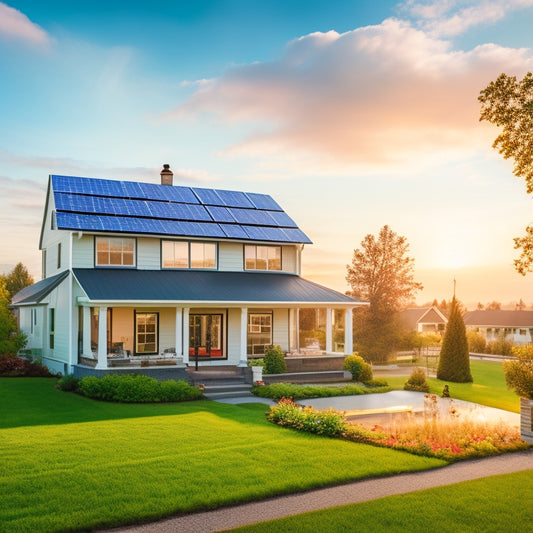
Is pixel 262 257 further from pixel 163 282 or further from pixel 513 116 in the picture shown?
pixel 513 116

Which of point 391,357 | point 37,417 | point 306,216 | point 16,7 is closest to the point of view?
point 37,417

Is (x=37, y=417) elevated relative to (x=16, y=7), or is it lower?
lower

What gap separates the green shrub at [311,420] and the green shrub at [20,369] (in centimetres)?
1370

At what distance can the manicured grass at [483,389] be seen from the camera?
2067cm

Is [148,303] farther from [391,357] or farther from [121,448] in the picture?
[391,357]

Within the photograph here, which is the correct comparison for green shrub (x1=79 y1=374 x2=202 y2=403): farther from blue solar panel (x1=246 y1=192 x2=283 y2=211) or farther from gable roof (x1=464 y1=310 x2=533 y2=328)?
gable roof (x1=464 y1=310 x2=533 y2=328)

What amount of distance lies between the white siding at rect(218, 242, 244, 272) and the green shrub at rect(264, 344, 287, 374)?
16.8ft

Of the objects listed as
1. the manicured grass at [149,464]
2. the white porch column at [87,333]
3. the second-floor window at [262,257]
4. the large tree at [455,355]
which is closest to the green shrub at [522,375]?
the manicured grass at [149,464]

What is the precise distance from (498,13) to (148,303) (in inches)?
602

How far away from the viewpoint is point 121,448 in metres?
11.5

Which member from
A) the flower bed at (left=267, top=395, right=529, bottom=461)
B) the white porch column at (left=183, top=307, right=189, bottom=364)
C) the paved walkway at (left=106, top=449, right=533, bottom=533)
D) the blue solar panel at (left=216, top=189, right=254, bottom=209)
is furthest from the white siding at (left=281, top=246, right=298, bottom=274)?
the paved walkway at (left=106, top=449, right=533, bottom=533)

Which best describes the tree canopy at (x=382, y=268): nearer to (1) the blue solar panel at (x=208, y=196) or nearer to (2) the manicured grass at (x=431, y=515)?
(1) the blue solar panel at (x=208, y=196)

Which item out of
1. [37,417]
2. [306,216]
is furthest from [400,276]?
[37,417]

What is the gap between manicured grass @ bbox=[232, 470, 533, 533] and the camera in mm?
7766
